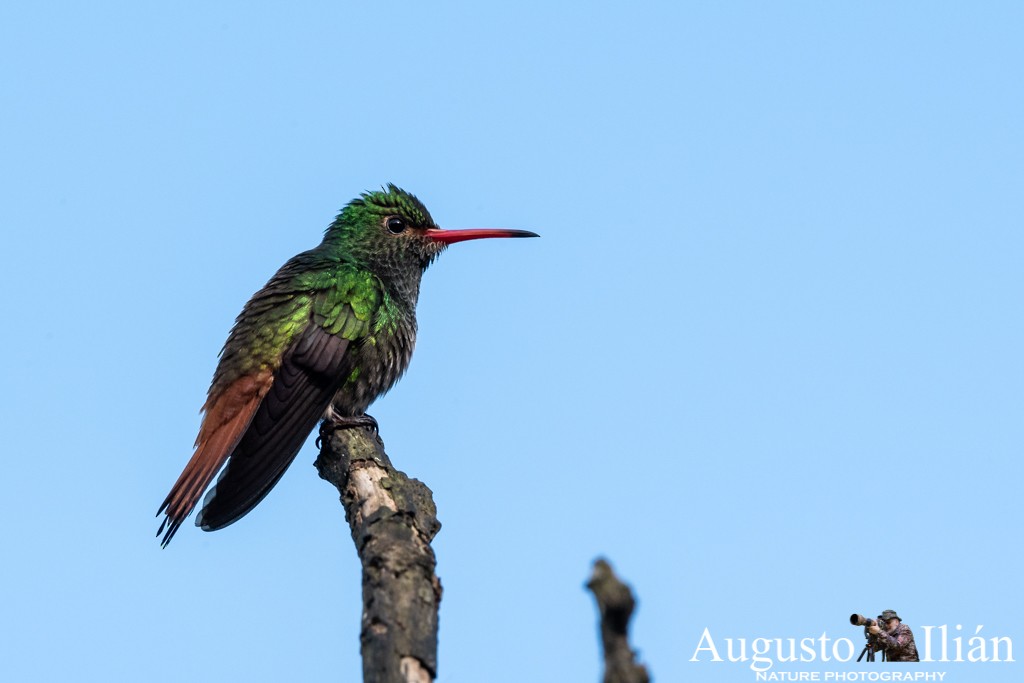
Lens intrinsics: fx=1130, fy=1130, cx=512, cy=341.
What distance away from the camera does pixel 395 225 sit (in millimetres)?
8750

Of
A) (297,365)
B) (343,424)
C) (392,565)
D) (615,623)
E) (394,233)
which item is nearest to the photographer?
(615,623)

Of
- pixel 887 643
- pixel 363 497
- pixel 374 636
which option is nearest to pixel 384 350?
pixel 363 497

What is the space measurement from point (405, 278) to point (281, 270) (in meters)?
0.98

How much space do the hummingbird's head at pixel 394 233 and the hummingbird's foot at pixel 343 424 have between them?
5.76 feet

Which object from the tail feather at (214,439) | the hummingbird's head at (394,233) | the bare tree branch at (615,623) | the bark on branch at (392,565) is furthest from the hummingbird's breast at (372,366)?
the bare tree branch at (615,623)

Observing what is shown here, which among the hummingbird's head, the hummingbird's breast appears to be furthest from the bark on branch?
the hummingbird's head

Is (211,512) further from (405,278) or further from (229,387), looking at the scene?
(405,278)

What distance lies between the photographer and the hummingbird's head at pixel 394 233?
8516mm

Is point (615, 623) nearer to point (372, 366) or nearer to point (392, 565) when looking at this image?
point (392, 565)

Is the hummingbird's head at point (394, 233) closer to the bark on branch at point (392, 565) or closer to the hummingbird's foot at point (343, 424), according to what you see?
the hummingbird's foot at point (343, 424)

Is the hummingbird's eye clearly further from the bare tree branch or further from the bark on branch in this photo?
the bare tree branch

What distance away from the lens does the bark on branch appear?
3.01 m

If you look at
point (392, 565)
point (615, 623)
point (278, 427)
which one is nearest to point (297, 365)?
point (278, 427)

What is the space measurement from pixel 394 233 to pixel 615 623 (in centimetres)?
695
